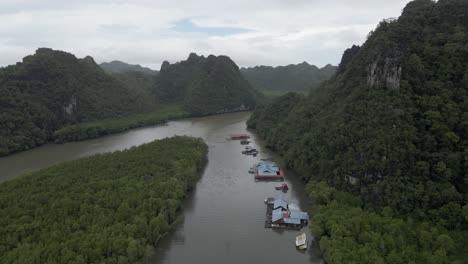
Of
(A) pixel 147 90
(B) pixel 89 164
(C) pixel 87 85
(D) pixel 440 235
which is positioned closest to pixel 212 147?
(B) pixel 89 164

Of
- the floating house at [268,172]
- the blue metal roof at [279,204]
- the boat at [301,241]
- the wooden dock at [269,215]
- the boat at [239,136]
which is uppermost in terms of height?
the boat at [239,136]

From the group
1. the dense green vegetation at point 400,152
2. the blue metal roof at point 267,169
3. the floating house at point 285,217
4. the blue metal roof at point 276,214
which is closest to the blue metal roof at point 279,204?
the floating house at point 285,217

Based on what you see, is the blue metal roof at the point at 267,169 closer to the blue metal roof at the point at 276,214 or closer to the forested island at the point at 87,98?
the blue metal roof at the point at 276,214

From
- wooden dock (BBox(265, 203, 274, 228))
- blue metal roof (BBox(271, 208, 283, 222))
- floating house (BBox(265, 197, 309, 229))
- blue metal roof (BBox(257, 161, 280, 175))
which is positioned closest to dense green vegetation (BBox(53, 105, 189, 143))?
blue metal roof (BBox(257, 161, 280, 175))

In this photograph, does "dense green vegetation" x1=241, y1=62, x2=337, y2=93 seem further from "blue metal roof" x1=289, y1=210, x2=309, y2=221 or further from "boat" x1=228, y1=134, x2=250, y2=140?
"blue metal roof" x1=289, y1=210, x2=309, y2=221

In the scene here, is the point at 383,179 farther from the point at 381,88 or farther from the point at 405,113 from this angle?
the point at 381,88

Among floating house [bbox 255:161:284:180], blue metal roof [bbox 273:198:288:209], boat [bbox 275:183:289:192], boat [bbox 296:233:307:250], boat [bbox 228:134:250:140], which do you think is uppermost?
boat [bbox 228:134:250:140]

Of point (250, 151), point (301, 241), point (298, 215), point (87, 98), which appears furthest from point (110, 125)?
point (301, 241)
